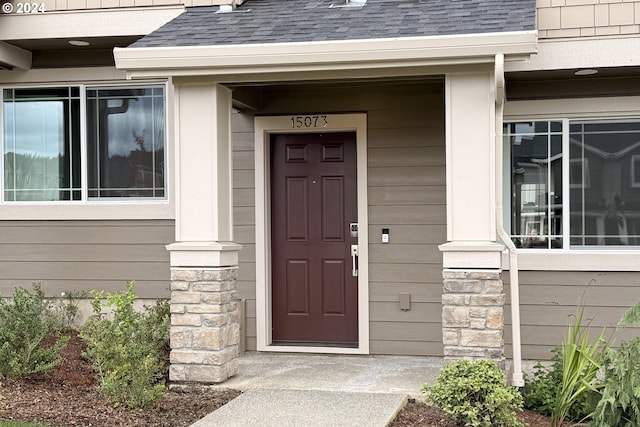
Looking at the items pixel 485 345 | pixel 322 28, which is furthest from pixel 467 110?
pixel 485 345

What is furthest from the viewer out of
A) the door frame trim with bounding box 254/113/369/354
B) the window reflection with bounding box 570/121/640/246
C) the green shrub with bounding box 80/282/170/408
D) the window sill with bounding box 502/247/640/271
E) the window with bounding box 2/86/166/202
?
the window with bounding box 2/86/166/202

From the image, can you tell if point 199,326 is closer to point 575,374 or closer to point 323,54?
point 323,54

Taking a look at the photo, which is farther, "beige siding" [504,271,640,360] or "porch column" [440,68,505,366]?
"beige siding" [504,271,640,360]

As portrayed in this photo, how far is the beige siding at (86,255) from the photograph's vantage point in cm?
809

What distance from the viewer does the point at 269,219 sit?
808 centimetres

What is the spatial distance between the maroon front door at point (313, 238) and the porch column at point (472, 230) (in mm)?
1999

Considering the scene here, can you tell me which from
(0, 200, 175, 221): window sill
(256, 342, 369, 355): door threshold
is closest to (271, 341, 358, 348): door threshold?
(256, 342, 369, 355): door threshold

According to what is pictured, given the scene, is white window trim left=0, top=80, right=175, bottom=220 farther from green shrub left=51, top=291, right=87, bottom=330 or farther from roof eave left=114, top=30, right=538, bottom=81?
roof eave left=114, top=30, right=538, bottom=81

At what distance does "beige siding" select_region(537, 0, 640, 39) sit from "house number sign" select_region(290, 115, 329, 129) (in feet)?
7.47

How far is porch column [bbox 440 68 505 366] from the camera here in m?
5.95

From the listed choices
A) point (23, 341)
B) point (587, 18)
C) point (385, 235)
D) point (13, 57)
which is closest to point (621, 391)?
point (385, 235)

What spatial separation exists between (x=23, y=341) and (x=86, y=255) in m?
1.99

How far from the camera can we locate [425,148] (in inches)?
305

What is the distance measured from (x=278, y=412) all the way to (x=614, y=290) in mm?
3588
